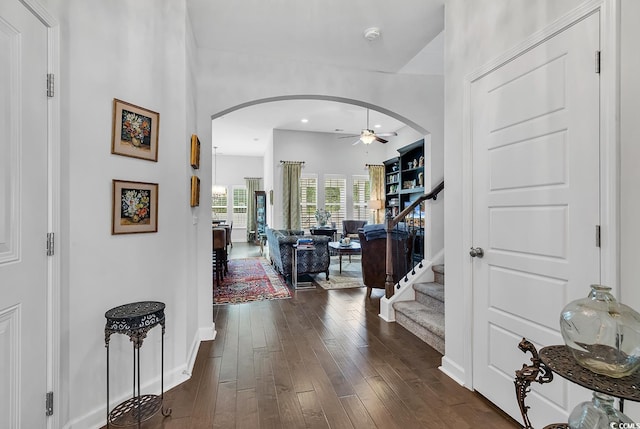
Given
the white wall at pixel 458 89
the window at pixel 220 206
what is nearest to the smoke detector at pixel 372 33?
the white wall at pixel 458 89

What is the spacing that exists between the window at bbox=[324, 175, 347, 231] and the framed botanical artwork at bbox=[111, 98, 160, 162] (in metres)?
7.29

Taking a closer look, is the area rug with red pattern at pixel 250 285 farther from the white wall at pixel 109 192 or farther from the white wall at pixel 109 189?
the white wall at pixel 109 189

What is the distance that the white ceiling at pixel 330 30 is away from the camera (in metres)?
2.64

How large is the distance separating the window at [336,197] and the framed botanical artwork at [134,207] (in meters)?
7.32

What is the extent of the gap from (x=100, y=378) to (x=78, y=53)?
6.27ft

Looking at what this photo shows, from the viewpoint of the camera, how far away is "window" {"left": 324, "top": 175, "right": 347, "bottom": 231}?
939cm

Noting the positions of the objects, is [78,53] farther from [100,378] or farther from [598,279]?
[598,279]

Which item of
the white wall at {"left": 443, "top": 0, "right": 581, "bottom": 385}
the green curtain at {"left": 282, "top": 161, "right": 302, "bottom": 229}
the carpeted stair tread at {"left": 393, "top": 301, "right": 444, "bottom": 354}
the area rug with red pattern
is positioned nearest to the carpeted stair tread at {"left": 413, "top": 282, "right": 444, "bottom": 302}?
the carpeted stair tread at {"left": 393, "top": 301, "right": 444, "bottom": 354}

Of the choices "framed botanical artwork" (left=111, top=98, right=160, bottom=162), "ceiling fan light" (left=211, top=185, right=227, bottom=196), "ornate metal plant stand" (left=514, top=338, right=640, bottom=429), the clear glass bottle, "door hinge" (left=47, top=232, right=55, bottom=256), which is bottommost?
the clear glass bottle

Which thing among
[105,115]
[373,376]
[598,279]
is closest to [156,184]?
[105,115]

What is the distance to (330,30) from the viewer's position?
2.97m

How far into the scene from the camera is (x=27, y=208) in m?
1.44

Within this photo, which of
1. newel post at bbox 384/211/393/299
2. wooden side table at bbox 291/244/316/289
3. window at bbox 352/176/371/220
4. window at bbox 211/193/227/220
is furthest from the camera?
window at bbox 211/193/227/220

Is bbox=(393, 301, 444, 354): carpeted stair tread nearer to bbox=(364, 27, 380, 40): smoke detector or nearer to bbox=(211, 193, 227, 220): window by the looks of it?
bbox=(364, 27, 380, 40): smoke detector
